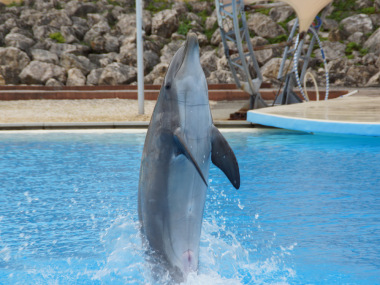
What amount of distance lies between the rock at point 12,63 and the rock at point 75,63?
176 cm

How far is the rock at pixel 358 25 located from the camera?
97.6 feet

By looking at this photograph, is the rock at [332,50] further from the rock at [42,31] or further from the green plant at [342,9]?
the rock at [42,31]

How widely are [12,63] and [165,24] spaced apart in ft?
29.1

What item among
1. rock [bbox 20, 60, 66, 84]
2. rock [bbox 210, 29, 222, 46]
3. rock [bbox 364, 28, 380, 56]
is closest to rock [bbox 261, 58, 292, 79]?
rock [bbox 210, 29, 222, 46]

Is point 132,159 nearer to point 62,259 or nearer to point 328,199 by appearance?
point 328,199

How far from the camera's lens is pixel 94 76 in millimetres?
25422

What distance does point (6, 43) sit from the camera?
1121 inches

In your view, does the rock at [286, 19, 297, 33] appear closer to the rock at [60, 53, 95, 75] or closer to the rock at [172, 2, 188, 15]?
the rock at [172, 2, 188, 15]

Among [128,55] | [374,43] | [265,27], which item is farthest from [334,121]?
[265,27]

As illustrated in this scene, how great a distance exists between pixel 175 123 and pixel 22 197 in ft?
15.9

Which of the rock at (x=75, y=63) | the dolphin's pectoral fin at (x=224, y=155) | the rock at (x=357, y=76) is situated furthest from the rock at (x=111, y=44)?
the dolphin's pectoral fin at (x=224, y=155)

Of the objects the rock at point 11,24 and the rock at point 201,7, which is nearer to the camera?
the rock at point 11,24

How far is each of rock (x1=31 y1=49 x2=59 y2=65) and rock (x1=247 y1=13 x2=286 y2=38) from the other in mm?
11071

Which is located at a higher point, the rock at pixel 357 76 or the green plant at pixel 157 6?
the green plant at pixel 157 6
